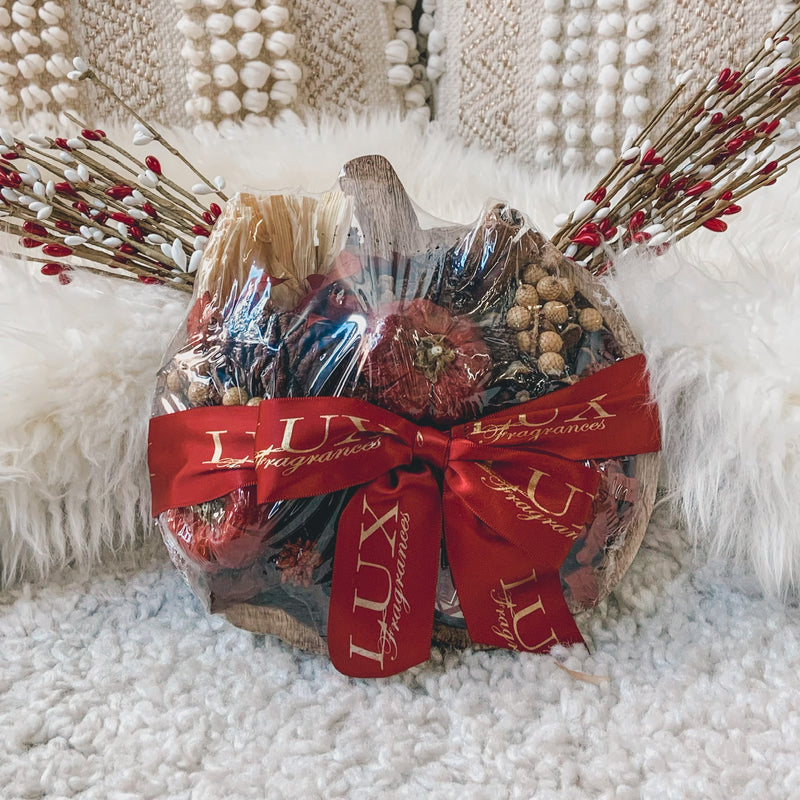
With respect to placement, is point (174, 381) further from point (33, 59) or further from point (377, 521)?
point (33, 59)

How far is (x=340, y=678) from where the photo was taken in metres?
0.54

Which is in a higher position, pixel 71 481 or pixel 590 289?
pixel 590 289

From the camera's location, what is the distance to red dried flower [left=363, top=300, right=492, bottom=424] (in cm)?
49

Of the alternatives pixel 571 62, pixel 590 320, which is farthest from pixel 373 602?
pixel 571 62

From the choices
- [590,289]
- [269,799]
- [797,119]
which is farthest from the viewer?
[797,119]

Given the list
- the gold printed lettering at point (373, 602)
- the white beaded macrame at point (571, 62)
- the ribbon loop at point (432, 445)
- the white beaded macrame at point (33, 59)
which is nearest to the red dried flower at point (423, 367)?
the ribbon loop at point (432, 445)

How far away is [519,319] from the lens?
0.51 metres

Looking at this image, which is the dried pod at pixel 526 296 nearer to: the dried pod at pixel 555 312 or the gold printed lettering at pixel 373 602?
the dried pod at pixel 555 312

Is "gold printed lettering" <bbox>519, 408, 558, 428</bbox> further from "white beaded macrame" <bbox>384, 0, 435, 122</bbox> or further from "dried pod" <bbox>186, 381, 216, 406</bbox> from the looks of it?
"white beaded macrame" <bbox>384, 0, 435, 122</bbox>

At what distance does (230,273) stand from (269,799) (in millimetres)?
324

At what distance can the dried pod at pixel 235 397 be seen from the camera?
1.66 feet

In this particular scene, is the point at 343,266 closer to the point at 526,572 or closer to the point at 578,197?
the point at 526,572

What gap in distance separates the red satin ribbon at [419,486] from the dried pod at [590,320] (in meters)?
0.03

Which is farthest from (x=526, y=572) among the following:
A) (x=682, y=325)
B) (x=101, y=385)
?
(x=101, y=385)
